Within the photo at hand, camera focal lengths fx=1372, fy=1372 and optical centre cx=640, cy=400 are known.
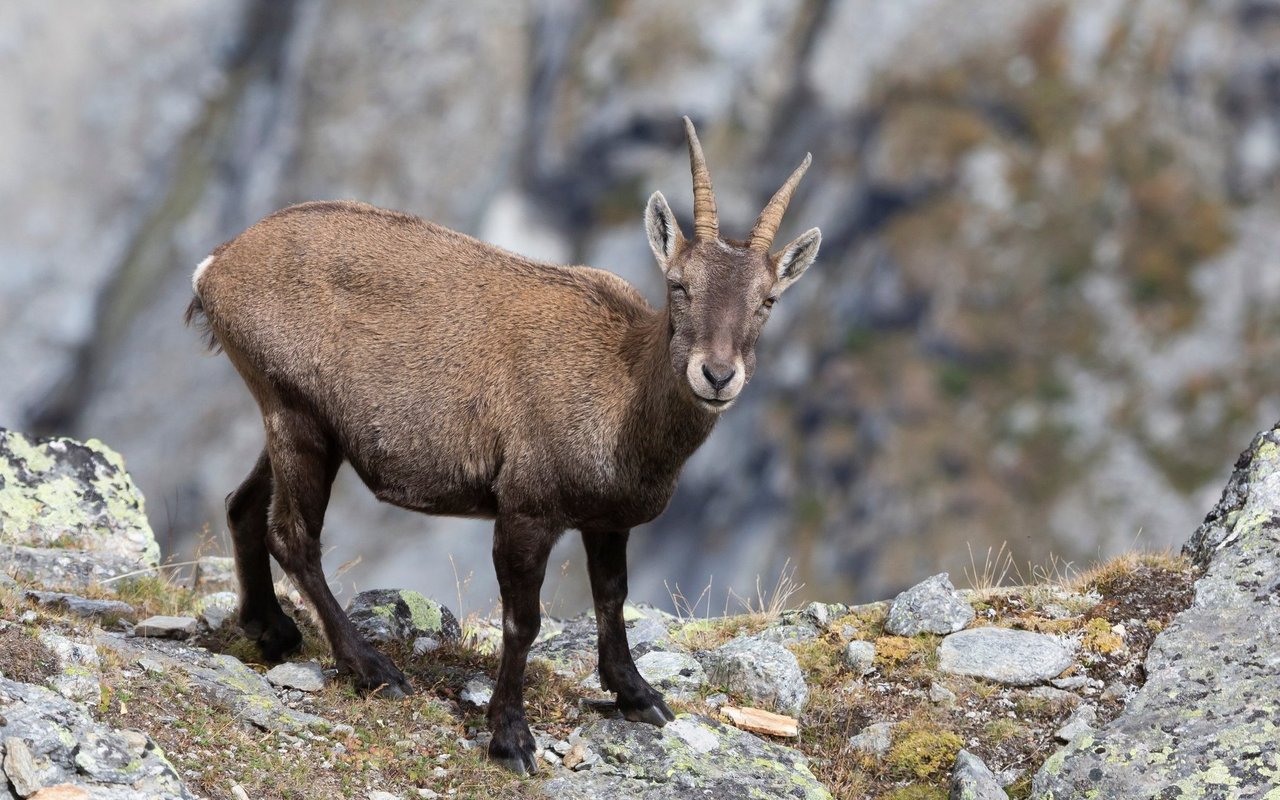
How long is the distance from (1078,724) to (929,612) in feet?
6.32

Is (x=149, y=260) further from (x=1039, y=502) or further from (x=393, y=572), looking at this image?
(x=1039, y=502)

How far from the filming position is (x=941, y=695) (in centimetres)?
1001

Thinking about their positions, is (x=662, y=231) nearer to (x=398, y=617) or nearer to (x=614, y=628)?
(x=614, y=628)

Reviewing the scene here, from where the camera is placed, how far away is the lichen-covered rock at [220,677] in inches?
342

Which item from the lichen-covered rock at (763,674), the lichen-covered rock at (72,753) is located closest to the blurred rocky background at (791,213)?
the lichen-covered rock at (763,674)

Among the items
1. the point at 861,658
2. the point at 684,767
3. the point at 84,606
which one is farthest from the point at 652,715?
the point at 84,606

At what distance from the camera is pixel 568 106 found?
106m

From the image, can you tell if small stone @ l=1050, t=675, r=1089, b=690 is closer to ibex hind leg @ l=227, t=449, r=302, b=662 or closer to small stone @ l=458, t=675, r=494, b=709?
small stone @ l=458, t=675, r=494, b=709

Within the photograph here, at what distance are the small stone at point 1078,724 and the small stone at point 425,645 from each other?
465 cm

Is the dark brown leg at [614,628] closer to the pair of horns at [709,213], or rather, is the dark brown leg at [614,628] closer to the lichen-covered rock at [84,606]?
the pair of horns at [709,213]

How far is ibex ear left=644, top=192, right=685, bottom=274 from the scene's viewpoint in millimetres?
9266

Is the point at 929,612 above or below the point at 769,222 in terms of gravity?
below

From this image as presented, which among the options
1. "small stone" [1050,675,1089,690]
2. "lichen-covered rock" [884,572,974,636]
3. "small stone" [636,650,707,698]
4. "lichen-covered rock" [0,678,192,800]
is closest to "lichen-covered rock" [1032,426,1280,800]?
"small stone" [1050,675,1089,690]

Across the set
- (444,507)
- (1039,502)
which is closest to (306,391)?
(444,507)
